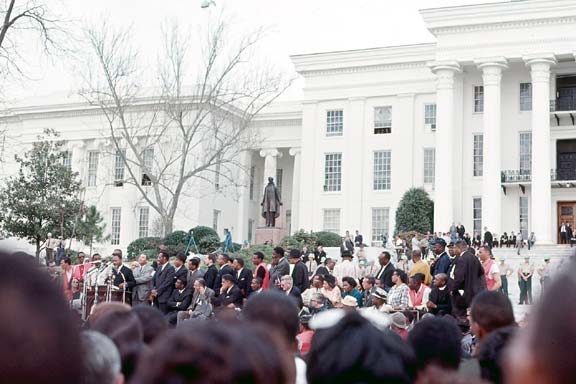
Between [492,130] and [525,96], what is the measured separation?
4.04 m

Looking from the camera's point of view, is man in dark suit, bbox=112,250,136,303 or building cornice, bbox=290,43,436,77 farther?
building cornice, bbox=290,43,436,77

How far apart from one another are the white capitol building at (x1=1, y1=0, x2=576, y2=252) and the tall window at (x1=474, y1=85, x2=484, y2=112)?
58 millimetres

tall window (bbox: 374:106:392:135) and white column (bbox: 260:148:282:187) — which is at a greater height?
tall window (bbox: 374:106:392:135)

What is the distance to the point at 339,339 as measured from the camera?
310cm

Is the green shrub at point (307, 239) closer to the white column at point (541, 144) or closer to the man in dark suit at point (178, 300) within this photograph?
the white column at point (541, 144)

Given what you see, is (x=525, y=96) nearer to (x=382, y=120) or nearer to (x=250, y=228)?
(x=382, y=120)

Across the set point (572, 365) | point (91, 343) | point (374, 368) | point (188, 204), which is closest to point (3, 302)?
point (572, 365)

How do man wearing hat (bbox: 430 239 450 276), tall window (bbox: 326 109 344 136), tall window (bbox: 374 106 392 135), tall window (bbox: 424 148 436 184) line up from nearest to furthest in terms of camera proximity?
man wearing hat (bbox: 430 239 450 276), tall window (bbox: 424 148 436 184), tall window (bbox: 374 106 392 135), tall window (bbox: 326 109 344 136)

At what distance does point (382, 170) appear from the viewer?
5041 centimetres

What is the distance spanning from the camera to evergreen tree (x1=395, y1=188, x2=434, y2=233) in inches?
1784

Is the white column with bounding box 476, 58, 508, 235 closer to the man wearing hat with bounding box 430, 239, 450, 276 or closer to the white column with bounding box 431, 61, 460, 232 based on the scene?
the white column with bounding box 431, 61, 460, 232

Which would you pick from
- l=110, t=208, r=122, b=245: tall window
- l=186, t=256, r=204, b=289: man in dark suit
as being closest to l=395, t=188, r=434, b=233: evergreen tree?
l=110, t=208, r=122, b=245: tall window

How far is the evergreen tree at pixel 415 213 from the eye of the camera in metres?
45.3

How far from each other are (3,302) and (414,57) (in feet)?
162
